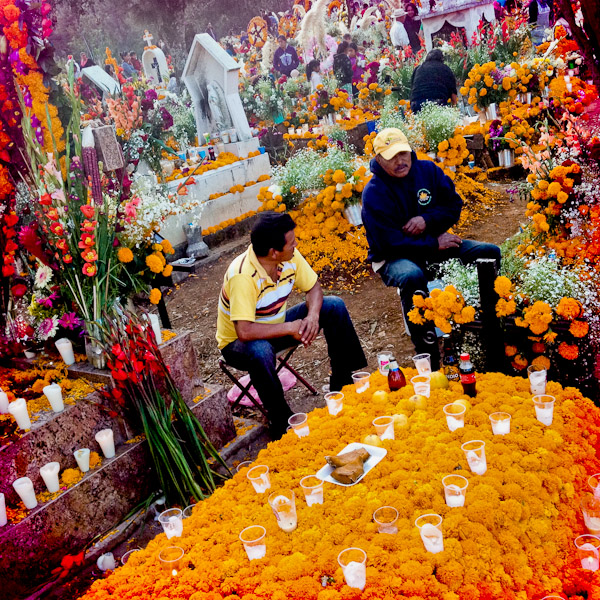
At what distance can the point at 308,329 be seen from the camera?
379cm

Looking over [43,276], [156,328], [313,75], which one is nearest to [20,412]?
[43,276]

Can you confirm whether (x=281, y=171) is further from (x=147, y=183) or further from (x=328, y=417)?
(x=328, y=417)

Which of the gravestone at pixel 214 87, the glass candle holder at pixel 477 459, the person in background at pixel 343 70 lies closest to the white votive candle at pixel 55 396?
the glass candle holder at pixel 477 459

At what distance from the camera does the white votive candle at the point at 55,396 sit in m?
3.17

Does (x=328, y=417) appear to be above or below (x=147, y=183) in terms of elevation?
below

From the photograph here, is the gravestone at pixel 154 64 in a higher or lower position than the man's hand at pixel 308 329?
higher

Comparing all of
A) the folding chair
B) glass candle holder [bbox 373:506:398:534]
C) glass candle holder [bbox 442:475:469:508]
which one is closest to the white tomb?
the folding chair

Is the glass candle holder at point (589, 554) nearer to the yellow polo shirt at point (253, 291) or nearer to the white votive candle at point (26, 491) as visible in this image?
the yellow polo shirt at point (253, 291)

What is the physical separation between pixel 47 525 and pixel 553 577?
2.31 metres

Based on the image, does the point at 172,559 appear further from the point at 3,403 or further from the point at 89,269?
the point at 89,269

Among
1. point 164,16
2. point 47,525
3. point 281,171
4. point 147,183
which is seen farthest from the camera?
point 164,16

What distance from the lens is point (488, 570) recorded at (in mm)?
1951

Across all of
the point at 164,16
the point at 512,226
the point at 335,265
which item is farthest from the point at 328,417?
the point at 164,16

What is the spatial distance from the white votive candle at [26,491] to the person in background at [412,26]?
1675cm
